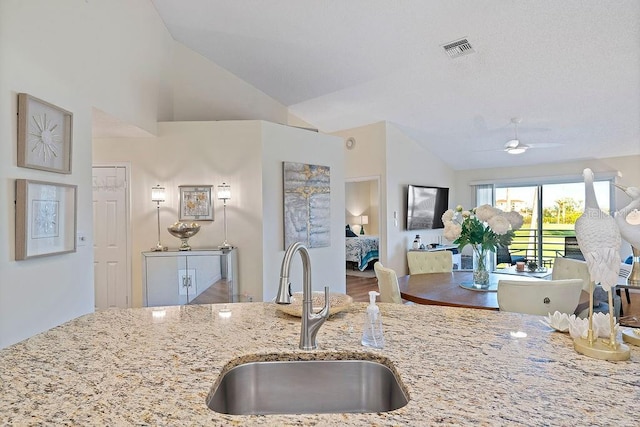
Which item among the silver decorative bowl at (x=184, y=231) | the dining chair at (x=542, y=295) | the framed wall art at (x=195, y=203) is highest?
the framed wall art at (x=195, y=203)

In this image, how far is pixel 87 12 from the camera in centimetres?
294

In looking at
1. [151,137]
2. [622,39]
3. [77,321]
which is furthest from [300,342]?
[622,39]

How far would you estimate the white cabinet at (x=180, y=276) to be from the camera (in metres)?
3.94

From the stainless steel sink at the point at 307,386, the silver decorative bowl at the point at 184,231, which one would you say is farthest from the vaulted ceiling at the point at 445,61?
the stainless steel sink at the point at 307,386

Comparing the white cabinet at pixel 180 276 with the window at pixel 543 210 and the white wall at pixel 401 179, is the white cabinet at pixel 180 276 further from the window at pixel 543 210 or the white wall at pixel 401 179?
the window at pixel 543 210

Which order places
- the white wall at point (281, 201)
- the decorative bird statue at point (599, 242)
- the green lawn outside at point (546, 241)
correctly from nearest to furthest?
the decorative bird statue at point (599, 242) → the white wall at point (281, 201) → the green lawn outside at point (546, 241)

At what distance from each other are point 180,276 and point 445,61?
3.81m

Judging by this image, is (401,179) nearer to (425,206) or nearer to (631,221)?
(425,206)

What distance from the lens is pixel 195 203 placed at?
14.2ft

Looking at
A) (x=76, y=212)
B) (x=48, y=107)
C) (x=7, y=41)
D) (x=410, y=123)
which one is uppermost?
(x=410, y=123)

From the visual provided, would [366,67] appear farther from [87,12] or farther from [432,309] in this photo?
[432,309]

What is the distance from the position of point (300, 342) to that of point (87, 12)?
317 centimetres

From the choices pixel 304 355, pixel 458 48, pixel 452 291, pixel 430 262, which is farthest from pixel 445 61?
pixel 304 355

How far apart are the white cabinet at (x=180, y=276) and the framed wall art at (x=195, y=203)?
51 cm
